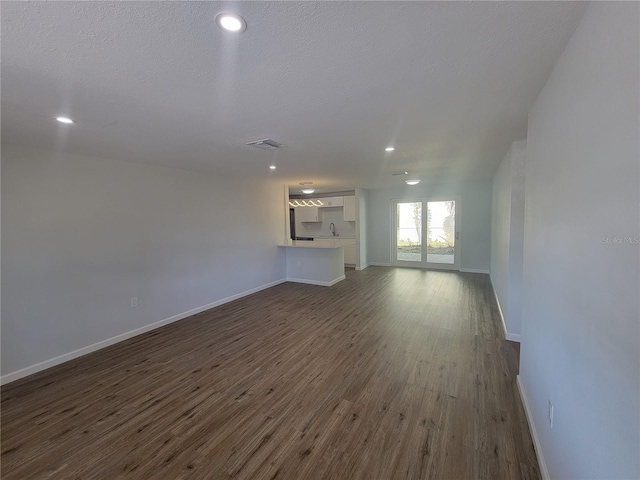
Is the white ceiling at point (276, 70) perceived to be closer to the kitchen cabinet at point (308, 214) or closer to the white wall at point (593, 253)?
the white wall at point (593, 253)

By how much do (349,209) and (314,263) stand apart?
2602 mm

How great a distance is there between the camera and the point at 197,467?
64.4 inches

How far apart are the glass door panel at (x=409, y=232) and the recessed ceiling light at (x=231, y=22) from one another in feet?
23.9

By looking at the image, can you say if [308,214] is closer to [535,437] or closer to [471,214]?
[471,214]

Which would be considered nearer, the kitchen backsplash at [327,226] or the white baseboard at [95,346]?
the white baseboard at [95,346]

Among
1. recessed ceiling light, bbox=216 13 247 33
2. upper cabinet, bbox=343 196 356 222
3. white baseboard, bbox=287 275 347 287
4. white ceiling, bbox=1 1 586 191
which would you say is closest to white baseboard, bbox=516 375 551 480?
white ceiling, bbox=1 1 586 191

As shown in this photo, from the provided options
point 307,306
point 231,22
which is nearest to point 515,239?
point 307,306

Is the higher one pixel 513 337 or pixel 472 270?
pixel 472 270

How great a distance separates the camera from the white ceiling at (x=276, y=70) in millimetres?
1061

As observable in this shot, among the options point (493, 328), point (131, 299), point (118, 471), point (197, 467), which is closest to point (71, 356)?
point (131, 299)

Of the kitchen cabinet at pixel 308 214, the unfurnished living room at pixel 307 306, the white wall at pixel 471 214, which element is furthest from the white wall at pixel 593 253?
the kitchen cabinet at pixel 308 214

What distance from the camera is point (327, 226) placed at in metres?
9.05

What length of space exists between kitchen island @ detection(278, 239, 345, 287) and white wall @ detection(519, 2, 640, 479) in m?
4.46

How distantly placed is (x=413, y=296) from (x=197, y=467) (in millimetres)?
4280
